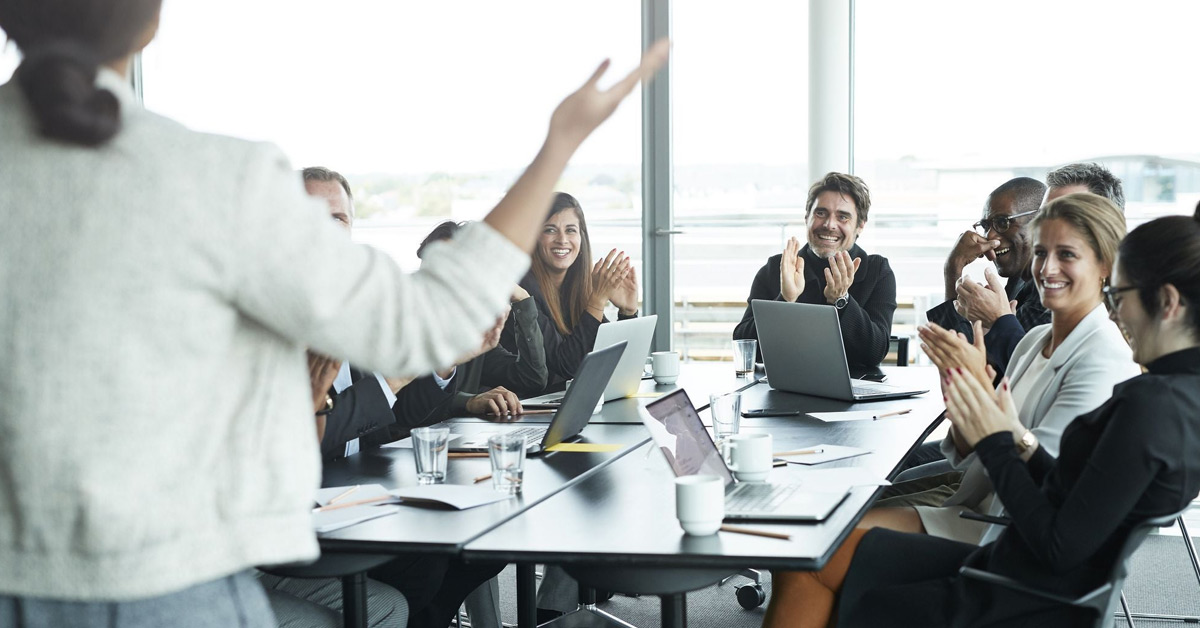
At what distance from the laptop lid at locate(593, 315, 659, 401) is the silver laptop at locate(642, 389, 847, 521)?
90 cm

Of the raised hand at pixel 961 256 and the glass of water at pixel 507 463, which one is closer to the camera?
the glass of water at pixel 507 463

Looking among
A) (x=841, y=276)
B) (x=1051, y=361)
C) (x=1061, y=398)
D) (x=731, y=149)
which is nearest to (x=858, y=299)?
(x=841, y=276)

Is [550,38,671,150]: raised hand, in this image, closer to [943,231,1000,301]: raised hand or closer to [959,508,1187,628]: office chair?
[959,508,1187,628]: office chair

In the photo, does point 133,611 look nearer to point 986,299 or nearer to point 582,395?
point 582,395

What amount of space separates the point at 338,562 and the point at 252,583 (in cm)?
75

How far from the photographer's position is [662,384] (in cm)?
355

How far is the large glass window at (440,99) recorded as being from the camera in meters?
5.71

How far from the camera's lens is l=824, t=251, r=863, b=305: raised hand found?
3893 mm

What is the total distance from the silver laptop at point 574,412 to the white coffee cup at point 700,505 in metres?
0.64

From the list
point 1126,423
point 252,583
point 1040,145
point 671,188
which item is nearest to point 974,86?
point 1040,145

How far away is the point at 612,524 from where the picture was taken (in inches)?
71.1

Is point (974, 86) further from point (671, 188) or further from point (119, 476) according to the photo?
point (119, 476)

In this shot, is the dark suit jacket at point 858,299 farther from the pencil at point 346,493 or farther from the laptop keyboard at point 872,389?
the pencil at point 346,493

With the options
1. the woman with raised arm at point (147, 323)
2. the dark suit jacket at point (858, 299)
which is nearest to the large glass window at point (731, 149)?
the dark suit jacket at point (858, 299)
